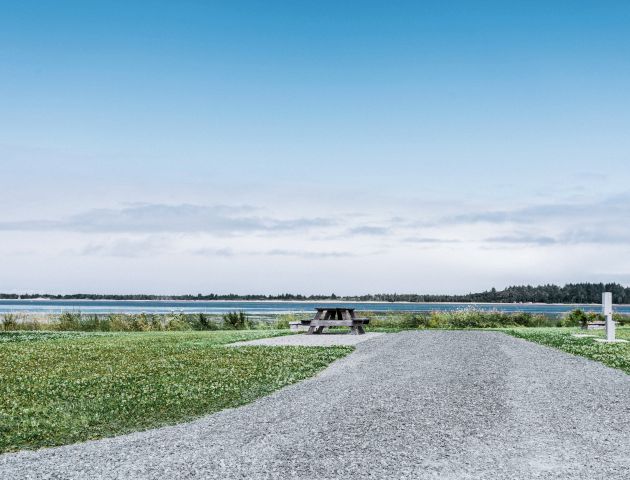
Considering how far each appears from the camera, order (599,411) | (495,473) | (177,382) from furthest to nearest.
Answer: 1. (177,382)
2. (599,411)
3. (495,473)

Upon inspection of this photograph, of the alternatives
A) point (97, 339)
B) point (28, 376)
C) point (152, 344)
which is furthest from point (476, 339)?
point (28, 376)

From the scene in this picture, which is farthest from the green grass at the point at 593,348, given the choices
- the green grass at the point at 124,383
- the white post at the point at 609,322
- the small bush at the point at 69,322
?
the small bush at the point at 69,322

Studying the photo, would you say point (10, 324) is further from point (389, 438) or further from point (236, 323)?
point (389, 438)

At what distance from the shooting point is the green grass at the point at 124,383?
9.18 metres

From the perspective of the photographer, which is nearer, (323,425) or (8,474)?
(8,474)

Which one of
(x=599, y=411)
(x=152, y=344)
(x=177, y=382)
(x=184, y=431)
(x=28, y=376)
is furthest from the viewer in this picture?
(x=152, y=344)

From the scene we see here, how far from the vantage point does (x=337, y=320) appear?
2748 cm

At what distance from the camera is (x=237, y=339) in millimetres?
24438

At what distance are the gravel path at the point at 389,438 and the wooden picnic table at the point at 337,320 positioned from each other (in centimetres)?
1372

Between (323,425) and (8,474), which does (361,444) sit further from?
(8,474)

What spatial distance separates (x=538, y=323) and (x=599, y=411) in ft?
99.5

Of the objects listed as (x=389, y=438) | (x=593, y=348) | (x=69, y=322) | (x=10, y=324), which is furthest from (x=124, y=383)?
(x=10, y=324)

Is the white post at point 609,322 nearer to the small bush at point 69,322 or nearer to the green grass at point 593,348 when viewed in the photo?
the green grass at point 593,348

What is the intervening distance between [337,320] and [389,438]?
19418mm
